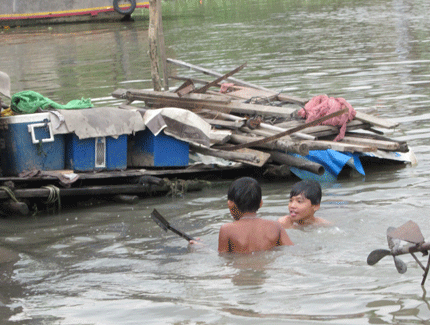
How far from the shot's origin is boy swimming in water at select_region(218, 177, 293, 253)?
202 inches

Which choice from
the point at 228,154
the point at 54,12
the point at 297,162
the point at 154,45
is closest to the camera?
the point at 297,162

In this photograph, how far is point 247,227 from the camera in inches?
207

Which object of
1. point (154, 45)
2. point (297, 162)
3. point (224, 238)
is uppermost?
point (154, 45)

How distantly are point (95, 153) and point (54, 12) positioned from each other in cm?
2645

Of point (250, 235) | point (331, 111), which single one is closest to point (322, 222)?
point (250, 235)

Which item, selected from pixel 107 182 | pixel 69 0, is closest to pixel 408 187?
pixel 107 182

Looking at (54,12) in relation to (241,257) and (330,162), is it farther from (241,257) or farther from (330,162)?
(241,257)

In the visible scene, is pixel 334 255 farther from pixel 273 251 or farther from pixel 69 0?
pixel 69 0

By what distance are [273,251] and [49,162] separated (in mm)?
→ 3503

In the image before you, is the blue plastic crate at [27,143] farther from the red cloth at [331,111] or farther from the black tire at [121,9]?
the black tire at [121,9]

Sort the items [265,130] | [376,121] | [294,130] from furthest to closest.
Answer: [376,121]
[265,130]
[294,130]

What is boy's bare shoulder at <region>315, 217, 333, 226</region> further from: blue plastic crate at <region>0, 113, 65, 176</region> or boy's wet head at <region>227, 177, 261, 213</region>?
blue plastic crate at <region>0, 113, 65, 176</region>

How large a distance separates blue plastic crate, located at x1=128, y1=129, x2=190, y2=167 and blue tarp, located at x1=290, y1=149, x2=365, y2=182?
151 cm

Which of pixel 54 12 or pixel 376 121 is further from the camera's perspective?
pixel 54 12
